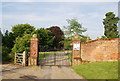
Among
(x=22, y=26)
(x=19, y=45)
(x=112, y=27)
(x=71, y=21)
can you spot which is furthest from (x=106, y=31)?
(x=19, y=45)

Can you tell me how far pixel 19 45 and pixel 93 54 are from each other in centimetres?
964

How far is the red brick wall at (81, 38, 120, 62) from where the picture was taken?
44.5 ft

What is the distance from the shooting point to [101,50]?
1383 cm

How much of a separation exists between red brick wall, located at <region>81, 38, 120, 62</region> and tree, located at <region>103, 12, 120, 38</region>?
19.7 metres

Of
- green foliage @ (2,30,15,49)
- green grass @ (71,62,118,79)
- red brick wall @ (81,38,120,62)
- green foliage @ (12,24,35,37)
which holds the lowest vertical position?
green grass @ (71,62,118,79)

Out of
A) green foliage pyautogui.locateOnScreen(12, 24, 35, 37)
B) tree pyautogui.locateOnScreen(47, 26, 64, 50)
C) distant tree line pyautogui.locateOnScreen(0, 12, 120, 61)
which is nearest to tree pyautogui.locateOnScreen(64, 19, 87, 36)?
distant tree line pyautogui.locateOnScreen(0, 12, 120, 61)

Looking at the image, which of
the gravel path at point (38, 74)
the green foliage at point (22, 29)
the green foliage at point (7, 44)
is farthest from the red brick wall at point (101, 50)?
the green foliage at point (22, 29)

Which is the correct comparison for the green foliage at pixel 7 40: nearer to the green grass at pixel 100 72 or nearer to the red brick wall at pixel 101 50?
the red brick wall at pixel 101 50

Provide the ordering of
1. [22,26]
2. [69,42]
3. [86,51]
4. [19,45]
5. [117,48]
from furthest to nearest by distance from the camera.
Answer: [22,26], [69,42], [19,45], [86,51], [117,48]

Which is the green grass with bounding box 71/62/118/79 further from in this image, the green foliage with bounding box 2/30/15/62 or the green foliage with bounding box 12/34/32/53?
the green foliage with bounding box 2/30/15/62

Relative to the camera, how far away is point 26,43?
61.2ft

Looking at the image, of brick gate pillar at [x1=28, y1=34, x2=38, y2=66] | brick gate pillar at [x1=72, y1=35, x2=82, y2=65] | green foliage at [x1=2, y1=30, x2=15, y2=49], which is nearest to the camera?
brick gate pillar at [x1=72, y1=35, x2=82, y2=65]

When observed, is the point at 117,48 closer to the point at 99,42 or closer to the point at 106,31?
the point at 99,42

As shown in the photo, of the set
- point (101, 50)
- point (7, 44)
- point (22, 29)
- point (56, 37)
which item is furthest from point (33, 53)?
point (56, 37)
